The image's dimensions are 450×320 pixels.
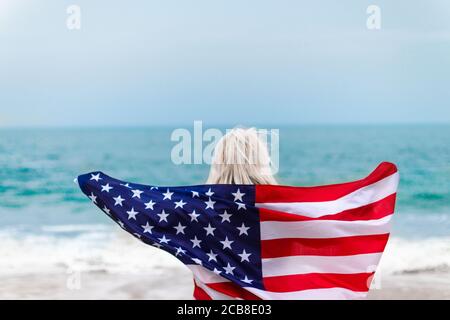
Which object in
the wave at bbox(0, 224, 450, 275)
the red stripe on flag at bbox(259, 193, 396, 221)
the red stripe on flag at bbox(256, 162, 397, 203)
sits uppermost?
the red stripe on flag at bbox(256, 162, 397, 203)

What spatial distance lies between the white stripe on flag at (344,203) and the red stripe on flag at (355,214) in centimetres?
2

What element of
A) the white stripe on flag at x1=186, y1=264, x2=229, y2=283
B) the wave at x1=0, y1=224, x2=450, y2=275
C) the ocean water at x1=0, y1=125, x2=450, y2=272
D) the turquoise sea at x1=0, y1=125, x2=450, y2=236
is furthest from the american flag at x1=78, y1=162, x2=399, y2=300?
the turquoise sea at x1=0, y1=125, x2=450, y2=236

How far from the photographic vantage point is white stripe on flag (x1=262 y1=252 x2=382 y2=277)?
380 cm

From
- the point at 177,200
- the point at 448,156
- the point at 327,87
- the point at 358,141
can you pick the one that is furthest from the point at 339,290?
the point at 327,87

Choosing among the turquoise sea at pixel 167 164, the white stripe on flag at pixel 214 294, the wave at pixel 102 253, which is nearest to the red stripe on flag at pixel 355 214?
the white stripe on flag at pixel 214 294

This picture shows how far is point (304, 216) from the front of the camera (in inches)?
154

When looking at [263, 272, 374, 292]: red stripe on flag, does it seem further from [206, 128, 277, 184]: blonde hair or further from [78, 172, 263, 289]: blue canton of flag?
[206, 128, 277, 184]: blonde hair

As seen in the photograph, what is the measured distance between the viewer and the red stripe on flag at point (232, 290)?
12.3 ft

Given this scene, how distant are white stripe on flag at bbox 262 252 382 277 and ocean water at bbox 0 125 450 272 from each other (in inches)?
284

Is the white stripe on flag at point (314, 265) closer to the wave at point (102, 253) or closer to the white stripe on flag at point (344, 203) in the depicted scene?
the white stripe on flag at point (344, 203)

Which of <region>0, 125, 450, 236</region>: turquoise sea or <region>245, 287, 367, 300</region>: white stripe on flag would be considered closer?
<region>245, 287, 367, 300</region>: white stripe on flag

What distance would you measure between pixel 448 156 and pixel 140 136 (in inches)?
875

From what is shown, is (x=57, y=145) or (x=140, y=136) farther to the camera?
(x=140, y=136)

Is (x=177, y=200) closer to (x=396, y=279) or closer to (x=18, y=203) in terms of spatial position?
(x=396, y=279)
